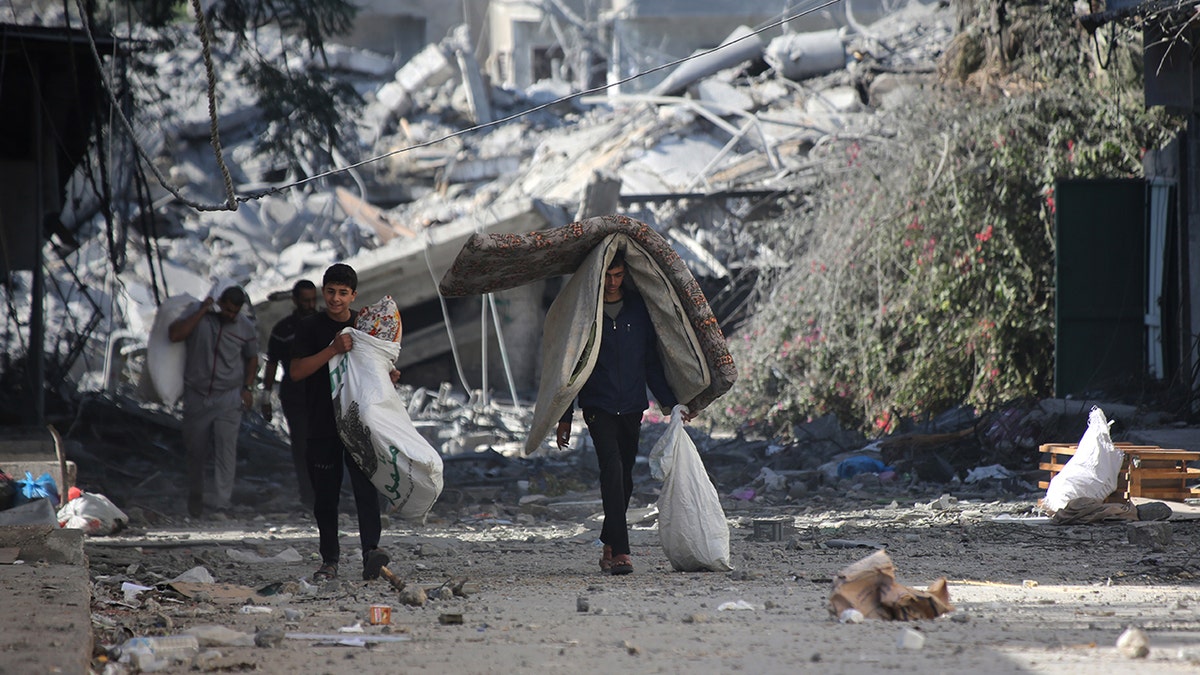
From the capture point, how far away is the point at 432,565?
7156 millimetres

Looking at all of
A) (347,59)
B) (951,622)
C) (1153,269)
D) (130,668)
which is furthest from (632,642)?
(347,59)

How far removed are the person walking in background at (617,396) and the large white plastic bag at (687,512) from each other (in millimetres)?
204

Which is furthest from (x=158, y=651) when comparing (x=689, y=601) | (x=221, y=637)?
(x=689, y=601)

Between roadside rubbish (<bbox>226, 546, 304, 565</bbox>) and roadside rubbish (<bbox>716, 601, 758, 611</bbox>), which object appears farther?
roadside rubbish (<bbox>226, 546, 304, 565</bbox>)

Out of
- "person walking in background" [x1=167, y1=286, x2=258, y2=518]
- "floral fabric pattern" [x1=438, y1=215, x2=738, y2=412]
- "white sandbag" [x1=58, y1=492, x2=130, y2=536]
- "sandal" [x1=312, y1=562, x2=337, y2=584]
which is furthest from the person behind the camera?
"person walking in background" [x1=167, y1=286, x2=258, y2=518]

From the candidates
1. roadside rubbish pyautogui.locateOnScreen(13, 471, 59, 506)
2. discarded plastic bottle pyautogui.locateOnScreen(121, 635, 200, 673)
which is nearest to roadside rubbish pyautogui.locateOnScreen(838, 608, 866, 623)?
discarded plastic bottle pyautogui.locateOnScreen(121, 635, 200, 673)

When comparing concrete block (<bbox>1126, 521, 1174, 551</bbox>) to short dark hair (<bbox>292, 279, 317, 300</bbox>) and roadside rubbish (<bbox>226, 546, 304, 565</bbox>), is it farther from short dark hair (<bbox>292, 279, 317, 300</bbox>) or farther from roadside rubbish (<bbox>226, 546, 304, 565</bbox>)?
short dark hair (<bbox>292, 279, 317, 300</bbox>)

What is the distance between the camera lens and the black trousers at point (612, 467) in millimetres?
6508

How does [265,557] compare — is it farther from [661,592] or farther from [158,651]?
[158,651]

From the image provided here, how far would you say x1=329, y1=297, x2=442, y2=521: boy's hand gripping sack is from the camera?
6113mm

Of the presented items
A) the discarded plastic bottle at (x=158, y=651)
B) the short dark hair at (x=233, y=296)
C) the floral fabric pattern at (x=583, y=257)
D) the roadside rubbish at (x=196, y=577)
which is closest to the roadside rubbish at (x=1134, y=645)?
the floral fabric pattern at (x=583, y=257)

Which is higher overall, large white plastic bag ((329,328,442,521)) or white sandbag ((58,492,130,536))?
large white plastic bag ((329,328,442,521))

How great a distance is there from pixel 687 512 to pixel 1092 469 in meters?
2.81

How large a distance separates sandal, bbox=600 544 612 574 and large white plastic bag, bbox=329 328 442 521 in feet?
3.05
